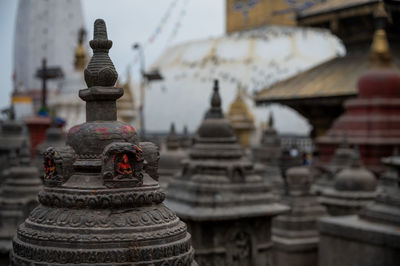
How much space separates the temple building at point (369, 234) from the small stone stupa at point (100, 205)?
14.6 feet

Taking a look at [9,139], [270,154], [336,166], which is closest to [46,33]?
[270,154]

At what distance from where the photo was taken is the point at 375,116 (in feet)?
54.7

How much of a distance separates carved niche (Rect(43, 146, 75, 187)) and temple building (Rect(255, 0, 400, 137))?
1721cm

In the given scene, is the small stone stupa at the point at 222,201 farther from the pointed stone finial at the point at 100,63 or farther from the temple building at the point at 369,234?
the pointed stone finial at the point at 100,63

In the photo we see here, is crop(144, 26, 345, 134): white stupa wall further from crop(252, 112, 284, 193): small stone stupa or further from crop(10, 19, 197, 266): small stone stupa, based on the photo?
crop(10, 19, 197, 266): small stone stupa

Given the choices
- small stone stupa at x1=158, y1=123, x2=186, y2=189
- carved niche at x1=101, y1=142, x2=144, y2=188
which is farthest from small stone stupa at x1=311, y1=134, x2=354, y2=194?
carved niche at x1=101, y1=142, x2=144, y2=188

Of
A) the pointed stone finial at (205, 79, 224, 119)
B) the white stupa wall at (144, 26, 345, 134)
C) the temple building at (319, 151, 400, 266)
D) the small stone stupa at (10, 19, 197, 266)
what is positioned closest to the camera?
the small stone stupa at (10, 19, 197, 266)

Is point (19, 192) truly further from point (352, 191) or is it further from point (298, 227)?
point (352, 191)

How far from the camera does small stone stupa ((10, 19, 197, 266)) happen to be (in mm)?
3484

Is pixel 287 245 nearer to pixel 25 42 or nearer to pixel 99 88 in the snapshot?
pixel 99 88

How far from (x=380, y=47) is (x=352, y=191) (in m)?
7.77

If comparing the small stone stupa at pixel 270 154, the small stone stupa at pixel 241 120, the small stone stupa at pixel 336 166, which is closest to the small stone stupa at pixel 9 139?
the small stone stupa at pixel 270 154

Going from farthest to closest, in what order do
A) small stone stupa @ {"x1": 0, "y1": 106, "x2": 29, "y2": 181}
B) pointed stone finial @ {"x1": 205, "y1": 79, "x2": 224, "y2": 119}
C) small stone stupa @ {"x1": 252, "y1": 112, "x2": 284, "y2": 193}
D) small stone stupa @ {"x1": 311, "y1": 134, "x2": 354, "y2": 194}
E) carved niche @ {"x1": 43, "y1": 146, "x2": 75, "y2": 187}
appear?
1. small stone stupa @ {"x1": 0, "y1": 106, "x2": 29, "y2": 181}
2. small stone stupa @ {"x1": 252, "y1": 112, "x2": 284, "y2": 193}
3. small stone stupa @ {"x1": 311, "y1": 134, "x2": 354, "y2": 194}
4. pointed stone finial @ {"x1": 205, "y1": 79, "x2": 224, "y2": 119}
5. carved niche @ {"x1": 43, "y1": 146, "x2": 75, "y2": 187}

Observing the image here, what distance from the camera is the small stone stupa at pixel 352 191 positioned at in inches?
432
